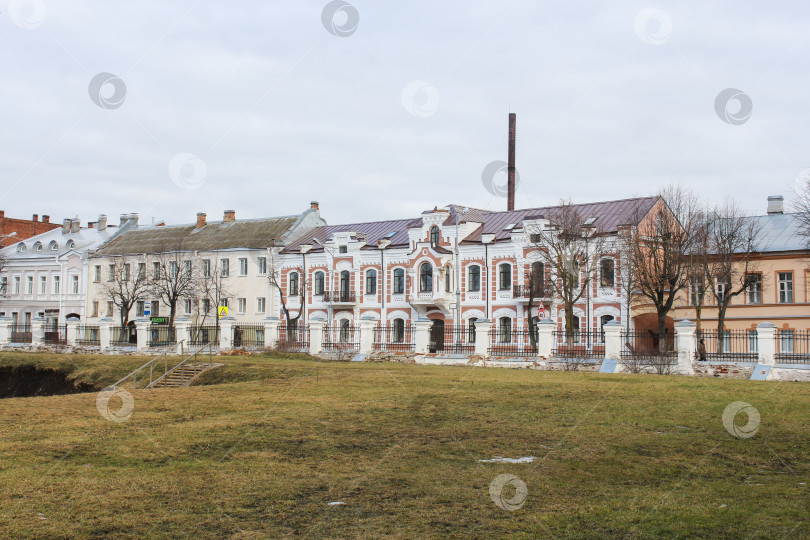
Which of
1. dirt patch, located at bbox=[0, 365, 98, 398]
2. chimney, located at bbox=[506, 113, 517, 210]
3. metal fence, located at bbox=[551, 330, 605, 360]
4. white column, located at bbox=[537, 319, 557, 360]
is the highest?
chimney, located at bbox=[506, 113, 517, 210]

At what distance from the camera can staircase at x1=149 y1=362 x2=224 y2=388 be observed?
25.5 metres

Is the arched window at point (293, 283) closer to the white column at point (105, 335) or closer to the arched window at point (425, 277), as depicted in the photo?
the arched window at point (425, 277)

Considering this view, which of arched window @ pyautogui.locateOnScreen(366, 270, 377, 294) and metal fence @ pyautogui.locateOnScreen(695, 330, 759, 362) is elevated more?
arched window @ pyautogui.locateOnScreen(366, 270, 377, 294)

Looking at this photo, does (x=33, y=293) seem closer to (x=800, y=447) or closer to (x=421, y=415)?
(x=421, y=415)

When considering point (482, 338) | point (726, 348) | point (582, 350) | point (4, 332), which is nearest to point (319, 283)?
point (4, 332)

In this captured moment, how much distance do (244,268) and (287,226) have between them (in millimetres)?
4408

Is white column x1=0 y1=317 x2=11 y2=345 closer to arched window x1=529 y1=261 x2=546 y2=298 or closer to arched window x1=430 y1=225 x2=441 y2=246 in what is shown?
arched window x1=430 y1=225 x2=441 y2=246

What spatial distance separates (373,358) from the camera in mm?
32281

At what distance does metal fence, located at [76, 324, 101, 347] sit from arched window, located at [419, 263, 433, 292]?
61.3ft

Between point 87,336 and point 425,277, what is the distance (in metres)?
20.0

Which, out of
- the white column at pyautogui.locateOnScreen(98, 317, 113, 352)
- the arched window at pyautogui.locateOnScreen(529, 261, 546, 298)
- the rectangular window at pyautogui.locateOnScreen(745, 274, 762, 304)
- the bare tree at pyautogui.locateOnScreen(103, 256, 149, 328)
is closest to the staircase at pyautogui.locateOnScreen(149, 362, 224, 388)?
the white column at pyautogui.locateOnScreen(98, 317, 113, 352)

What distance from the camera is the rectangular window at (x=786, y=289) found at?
40.0 meters

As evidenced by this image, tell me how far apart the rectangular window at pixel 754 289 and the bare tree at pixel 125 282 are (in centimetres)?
4015

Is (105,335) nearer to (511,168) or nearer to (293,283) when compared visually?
(293,283)
